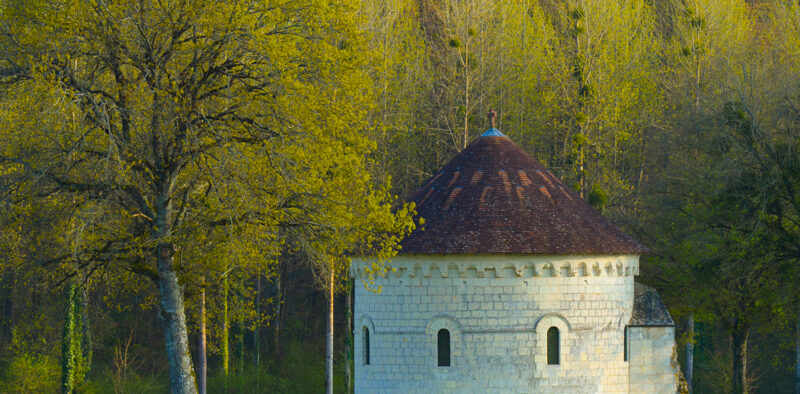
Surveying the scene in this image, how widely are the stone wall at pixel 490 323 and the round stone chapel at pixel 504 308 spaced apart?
22mm

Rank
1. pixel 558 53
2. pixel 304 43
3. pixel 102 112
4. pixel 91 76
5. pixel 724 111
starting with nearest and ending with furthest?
pixel 102 112
pixel 91 76
pixel 304 43
pixel 724 111
pixel 558 53

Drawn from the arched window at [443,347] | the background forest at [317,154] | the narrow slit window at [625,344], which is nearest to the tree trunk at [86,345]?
the background forest at [317,154]

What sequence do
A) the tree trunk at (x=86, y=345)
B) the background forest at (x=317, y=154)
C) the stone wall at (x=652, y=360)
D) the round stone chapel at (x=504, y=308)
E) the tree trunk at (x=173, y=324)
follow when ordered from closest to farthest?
the background forest at (x=317, y=154) < the tree trunk at (x=173, y=324) < the round stone chapel at (x=504, y=308) < the stone wall at (x=652, y=360) < the tree trunk at (x=86, y=345)

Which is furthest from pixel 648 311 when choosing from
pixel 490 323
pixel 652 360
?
pixel 490 323

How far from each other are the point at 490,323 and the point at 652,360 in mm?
4346

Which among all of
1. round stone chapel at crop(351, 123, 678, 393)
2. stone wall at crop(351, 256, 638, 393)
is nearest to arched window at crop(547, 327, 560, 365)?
round stone chapel at crop(351, 123, 678, 393)

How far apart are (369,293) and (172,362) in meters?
6.35

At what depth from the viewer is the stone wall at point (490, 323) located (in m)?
22.9

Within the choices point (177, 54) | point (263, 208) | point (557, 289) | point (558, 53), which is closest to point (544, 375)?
A: point (557, 289)

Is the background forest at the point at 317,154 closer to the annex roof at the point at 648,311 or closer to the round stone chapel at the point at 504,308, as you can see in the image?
the round stone chapel at the point at 504,308

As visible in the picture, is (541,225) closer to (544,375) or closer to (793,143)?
(544,375)

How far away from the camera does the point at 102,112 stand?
16.5 metres

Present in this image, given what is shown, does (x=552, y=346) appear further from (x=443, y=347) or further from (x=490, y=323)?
(x=443, y=347)

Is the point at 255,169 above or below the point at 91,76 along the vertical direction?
below
